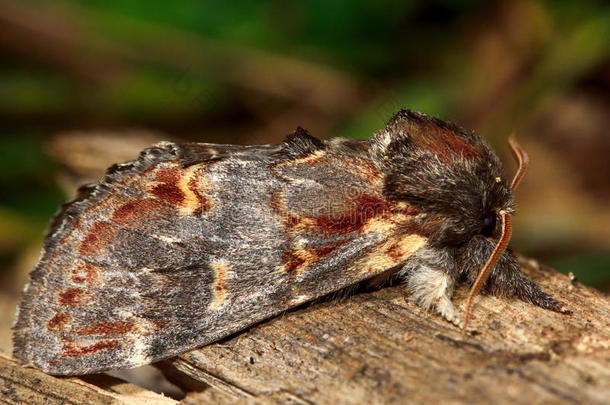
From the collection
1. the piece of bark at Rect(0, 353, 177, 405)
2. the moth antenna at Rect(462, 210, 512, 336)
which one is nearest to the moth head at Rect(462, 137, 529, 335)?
the moth antenna at Rect(462, 210, 512, 336)

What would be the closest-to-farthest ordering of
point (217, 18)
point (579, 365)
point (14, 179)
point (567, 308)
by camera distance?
point (579, 365) < point (567, 308) < point (14, 179) < point (217, 18)

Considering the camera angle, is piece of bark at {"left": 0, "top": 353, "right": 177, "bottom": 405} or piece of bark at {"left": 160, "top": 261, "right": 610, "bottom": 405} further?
piece of bark at {"left": 0, "top": 353, "right": 177, "bottom": 405}

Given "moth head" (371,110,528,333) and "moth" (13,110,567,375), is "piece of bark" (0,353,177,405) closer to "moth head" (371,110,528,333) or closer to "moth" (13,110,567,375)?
"moth" (13,110,567,375)

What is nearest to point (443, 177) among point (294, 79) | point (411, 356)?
point (411, 356)

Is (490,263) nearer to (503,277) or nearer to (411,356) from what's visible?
(503,277)

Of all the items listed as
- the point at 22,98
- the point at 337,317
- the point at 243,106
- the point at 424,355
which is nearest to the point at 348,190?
the point at 337,317

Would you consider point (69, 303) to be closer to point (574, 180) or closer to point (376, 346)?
point (376, 346)
